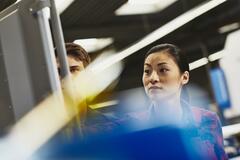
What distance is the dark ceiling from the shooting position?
203 centimetres

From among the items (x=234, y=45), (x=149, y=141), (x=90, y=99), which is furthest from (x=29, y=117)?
(x=234, y=45)

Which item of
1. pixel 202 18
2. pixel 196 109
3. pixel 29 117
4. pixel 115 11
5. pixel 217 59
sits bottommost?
pixel 196 109

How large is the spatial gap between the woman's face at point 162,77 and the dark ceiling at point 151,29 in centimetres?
5

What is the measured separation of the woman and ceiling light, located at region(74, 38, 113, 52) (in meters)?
0.31

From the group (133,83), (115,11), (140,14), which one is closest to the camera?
(133,83)

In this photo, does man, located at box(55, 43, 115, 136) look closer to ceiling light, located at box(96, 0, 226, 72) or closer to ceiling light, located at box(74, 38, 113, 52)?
ceiling light, located at box(74, 38, 113, 52)

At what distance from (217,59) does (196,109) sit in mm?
419

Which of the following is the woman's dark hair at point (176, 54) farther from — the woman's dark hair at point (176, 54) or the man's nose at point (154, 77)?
the man's nose at point (154, 77)

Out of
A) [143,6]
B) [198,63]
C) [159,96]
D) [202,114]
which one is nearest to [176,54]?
[198,63]

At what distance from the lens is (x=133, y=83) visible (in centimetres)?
198

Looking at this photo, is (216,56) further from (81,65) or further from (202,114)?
(81,65)

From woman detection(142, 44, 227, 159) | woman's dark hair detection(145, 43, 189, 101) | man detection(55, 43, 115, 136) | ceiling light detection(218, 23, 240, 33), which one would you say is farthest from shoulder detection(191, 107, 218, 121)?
ceiling light detection(218, 23, 240, 33)

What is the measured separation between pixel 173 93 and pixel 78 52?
0.57 metres

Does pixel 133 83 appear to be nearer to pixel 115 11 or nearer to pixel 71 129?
pixel 115 11
